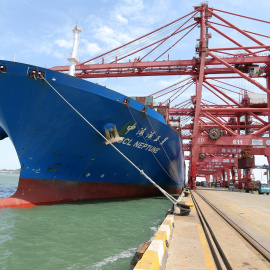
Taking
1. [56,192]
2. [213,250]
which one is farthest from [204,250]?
[56,192]

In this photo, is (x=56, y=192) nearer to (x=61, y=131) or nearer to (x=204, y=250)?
(x=61, y=131)

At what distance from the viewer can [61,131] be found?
9.27m

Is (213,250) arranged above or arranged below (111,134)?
Answer: below

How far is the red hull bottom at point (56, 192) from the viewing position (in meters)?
9.01

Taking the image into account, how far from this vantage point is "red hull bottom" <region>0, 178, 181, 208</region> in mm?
9008

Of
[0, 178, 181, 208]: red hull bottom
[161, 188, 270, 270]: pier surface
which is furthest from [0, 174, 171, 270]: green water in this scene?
[161, 188, 270, 270]: pier surface

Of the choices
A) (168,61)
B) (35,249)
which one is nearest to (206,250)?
(35,249)

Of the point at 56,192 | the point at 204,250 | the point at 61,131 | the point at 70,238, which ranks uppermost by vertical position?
the point at 61,131

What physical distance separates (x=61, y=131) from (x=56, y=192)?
274 cm

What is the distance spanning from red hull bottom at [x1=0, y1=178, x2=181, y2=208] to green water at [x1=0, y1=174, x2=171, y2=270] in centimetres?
87

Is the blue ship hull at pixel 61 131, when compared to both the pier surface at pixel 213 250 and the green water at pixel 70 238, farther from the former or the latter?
the pier surface at pixel 213 250

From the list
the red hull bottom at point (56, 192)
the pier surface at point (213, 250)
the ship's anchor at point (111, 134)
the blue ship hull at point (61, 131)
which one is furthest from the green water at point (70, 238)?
the ship's anchor at point (111, 134)

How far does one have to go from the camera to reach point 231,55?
2222 cm

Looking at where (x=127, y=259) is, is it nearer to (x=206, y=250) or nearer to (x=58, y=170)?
(x=206, y=250)
